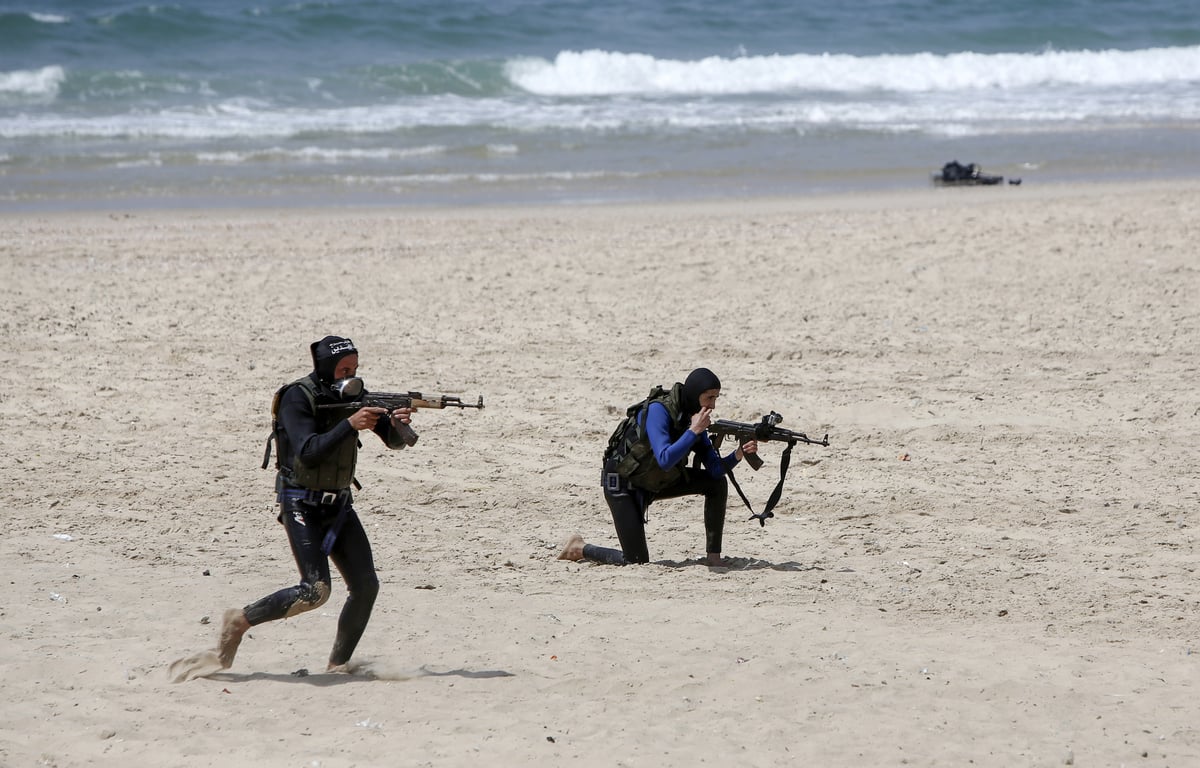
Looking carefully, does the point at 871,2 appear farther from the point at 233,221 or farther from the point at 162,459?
the point at 162,459

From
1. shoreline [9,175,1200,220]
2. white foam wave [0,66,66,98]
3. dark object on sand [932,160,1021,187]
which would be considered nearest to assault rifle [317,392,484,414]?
shoreline [9,175,1200,220]

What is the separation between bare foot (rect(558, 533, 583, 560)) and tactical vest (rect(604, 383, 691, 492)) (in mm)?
495

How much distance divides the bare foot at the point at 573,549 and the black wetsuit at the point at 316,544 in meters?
1.86

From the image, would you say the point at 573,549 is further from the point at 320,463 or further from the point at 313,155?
the point at 313,155

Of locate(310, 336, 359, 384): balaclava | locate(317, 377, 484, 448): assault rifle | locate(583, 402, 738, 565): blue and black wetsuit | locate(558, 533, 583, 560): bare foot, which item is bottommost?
locate(558, 533, 583, 560): bare foot

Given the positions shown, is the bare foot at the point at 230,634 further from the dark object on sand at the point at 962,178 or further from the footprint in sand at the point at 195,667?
the dark object on sand at the point at 962,178

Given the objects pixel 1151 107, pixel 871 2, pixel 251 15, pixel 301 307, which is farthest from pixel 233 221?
pixel 871 2

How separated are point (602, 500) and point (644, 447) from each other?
1.57 metres

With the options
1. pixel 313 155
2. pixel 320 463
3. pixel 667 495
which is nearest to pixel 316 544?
pixel 320 463

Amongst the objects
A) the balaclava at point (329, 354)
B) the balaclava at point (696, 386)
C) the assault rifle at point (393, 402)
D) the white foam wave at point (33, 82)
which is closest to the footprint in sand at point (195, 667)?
the assault rifle at point (393, 402)

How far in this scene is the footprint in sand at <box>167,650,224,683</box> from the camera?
19.7 feet

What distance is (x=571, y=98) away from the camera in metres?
34.1

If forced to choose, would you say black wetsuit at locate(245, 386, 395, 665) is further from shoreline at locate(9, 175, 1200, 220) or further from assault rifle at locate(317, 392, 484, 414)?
shoreline at locate(9, 175, 1200, 220)

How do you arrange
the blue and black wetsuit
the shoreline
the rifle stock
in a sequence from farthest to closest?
the shoreline, the blue and black wetsuit, the rifle stock
